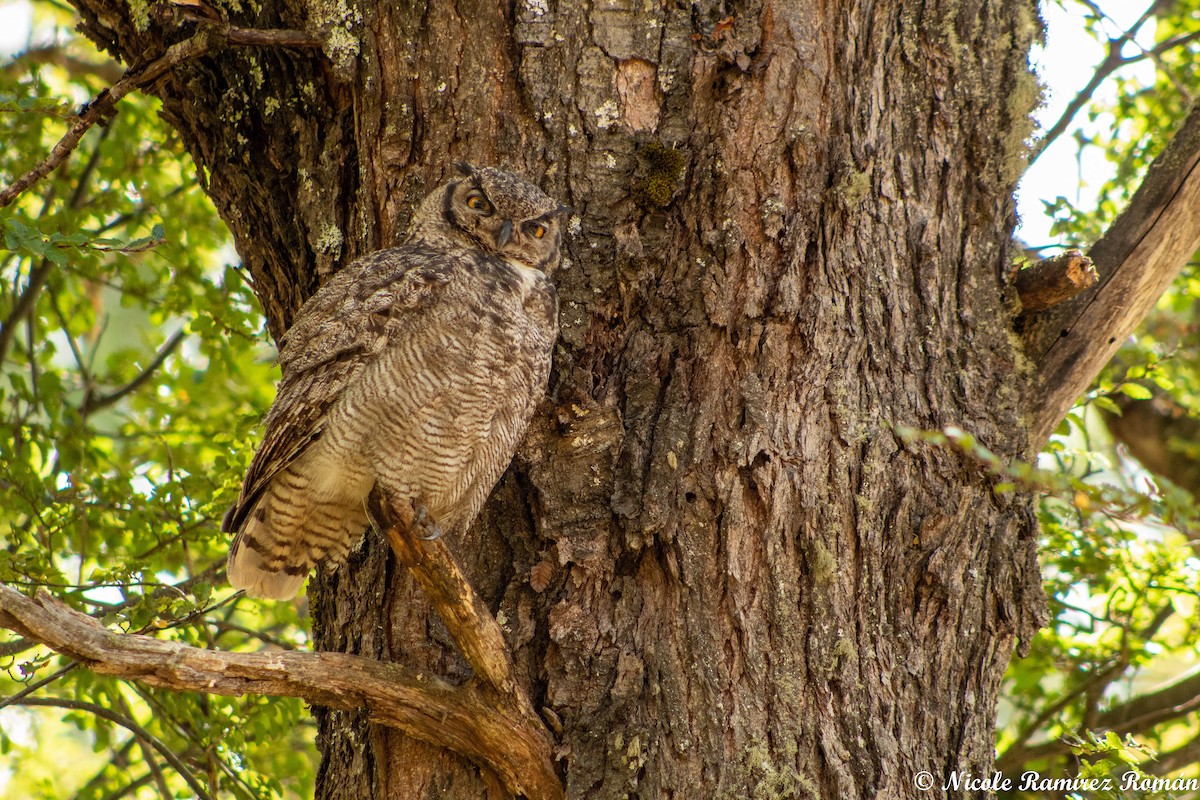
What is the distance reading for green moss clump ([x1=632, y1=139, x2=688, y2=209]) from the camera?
248 centimetres

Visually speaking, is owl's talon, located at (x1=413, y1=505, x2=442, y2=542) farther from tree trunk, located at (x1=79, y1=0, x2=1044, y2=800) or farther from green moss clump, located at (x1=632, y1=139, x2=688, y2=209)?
green moss clump, located at (x1=632, y1=139, x2=688, y2=209)

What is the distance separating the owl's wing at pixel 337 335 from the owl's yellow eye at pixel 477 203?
0.18 m

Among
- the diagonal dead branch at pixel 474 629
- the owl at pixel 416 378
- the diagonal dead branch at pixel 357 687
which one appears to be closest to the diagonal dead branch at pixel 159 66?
the owl at pixel 416 378

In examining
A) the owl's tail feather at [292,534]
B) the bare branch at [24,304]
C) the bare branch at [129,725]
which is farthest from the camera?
the bare branch at [24,304]

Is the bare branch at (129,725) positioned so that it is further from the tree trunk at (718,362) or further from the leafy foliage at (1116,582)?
the leafy foliage at (1116,582)

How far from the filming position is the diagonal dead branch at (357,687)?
6.43 ft

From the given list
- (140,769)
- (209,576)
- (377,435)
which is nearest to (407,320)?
(377,435)

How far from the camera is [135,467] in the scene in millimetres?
4609

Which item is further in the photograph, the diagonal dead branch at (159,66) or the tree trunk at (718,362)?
the diagonal dead branch at (159,66)

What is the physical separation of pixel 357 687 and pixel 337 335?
79 cm

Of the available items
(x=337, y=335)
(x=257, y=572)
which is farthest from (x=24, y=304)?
(x=337, y=335)

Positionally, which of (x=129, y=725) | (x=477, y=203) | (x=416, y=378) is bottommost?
(x=129, y=725)

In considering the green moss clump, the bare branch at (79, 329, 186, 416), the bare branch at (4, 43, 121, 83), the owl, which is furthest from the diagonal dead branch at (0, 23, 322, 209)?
the bare branch at (4, 43, 121, 83)

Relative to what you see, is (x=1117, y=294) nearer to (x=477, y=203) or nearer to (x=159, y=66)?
(x=477, y=203)
